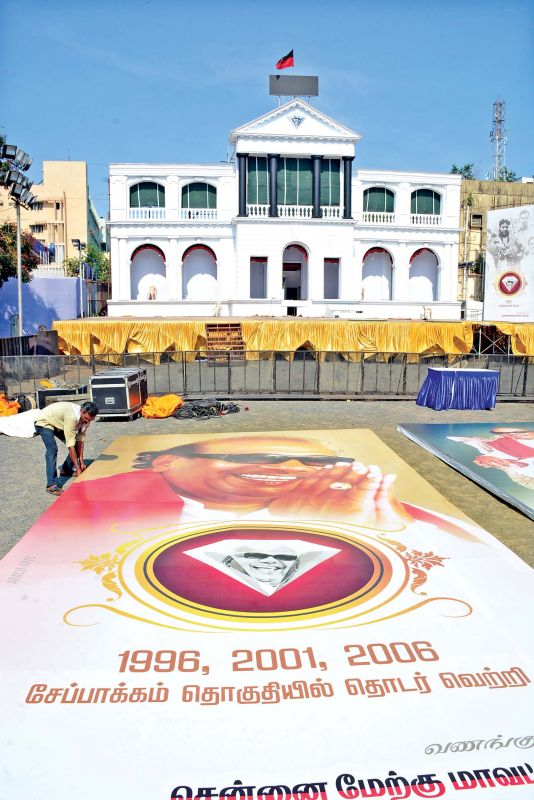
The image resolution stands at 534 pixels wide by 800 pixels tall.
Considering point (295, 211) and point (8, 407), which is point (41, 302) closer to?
point (295, 211)

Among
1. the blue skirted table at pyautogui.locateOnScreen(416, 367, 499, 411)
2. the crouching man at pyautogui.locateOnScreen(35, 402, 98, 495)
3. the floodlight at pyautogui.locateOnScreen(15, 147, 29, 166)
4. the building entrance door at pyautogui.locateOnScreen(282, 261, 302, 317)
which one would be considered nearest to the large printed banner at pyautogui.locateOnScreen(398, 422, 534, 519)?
the blue skirted table at pyautogui.locateOnScreen(416, 367, 499, 411)

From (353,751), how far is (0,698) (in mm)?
2972

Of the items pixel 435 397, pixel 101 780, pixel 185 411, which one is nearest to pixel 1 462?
pixel 185 411

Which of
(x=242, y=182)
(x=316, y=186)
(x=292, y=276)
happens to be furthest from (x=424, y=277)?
(x=242, y=182)

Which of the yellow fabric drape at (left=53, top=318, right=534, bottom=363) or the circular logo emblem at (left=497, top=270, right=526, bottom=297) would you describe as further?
the circular logo emblem at (left=497, top=270, right=526, bottom=297)

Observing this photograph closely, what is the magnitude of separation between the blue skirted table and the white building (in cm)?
2195

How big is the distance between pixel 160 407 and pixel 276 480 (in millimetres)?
8227

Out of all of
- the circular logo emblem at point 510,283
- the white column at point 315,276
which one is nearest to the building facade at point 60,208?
the white column at point 315,276

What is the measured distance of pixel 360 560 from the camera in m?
8.21

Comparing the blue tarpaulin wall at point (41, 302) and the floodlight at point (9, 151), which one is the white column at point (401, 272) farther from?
the floodlight at point (9, 151)

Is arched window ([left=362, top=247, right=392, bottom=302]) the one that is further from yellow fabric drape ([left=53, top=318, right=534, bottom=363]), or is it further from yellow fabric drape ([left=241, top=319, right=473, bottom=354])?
yellow fabric drape ([left=53, top=318, right=534, bottom=363])

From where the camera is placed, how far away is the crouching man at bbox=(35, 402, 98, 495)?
427 inches

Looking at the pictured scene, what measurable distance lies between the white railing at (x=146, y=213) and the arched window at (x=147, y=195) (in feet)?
1.10

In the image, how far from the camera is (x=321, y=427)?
1759 centimetres
